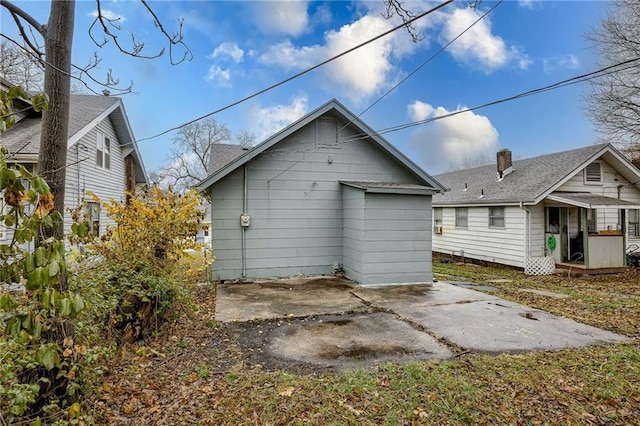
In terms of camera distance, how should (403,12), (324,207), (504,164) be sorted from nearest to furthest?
1. (403,12)
2. (324,207)
3. (504,164)

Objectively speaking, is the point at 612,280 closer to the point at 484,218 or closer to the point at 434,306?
the point at 484,218

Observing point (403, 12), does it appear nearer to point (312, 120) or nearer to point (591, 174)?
point (312, 120)

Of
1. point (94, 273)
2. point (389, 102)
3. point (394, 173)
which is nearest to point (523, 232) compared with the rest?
point (394, 173)

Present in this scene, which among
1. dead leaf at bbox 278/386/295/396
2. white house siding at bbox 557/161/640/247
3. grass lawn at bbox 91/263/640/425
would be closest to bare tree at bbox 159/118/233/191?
white house siding at bbox 557/161/640/247

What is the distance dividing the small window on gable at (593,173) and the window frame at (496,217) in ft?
11.1

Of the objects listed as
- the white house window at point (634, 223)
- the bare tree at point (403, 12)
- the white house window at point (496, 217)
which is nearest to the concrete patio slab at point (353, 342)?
the bare tree at point (403, 12)

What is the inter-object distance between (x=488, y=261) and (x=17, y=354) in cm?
1594

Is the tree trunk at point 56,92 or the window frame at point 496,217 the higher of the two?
the tree trunk at point 56,92

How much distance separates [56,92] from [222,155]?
856 centimetres

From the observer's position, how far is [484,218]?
15297mm

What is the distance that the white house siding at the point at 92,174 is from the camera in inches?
446

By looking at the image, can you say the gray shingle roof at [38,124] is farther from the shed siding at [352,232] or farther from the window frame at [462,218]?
the window frame at [462,218]

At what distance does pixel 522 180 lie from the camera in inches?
576

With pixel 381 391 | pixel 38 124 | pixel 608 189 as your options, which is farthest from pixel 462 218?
pixel 38 124
